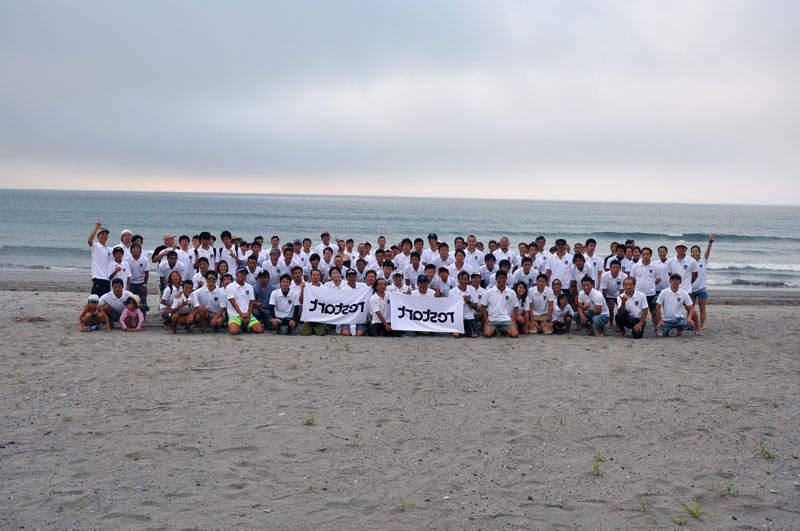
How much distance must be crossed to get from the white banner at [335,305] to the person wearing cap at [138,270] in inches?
126

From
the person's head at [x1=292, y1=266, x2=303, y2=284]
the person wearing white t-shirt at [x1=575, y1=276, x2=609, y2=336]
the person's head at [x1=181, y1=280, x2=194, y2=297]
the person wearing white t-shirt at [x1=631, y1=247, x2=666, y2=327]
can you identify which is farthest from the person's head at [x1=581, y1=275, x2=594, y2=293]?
the person's head at [x1=181, y1=280, x2=194, y2=297]

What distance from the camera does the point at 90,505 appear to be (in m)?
4.27

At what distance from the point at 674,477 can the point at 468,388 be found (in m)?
2.79

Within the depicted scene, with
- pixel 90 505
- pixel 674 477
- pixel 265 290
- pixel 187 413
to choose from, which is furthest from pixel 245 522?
pixel 265 290

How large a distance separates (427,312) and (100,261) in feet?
20.5

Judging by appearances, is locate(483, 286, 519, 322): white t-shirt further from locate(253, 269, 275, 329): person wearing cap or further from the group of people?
locate(253, 269, 275, 329): person wearing cap

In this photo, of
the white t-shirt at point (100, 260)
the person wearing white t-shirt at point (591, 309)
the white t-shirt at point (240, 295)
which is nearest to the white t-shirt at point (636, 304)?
the person wearing white t-shirt at point (591, 309)

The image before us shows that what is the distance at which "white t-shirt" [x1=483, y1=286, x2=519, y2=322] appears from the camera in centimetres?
1070

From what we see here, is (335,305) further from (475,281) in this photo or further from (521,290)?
(521,290)

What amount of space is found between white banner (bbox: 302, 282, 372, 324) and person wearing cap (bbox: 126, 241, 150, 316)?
3213mm

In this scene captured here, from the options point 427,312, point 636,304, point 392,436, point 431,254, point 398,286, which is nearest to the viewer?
point 392,436

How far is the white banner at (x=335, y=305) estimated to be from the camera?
35.7ft

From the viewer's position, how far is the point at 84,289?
17.8 meters

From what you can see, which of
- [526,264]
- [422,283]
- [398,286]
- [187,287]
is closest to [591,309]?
[526,264]
